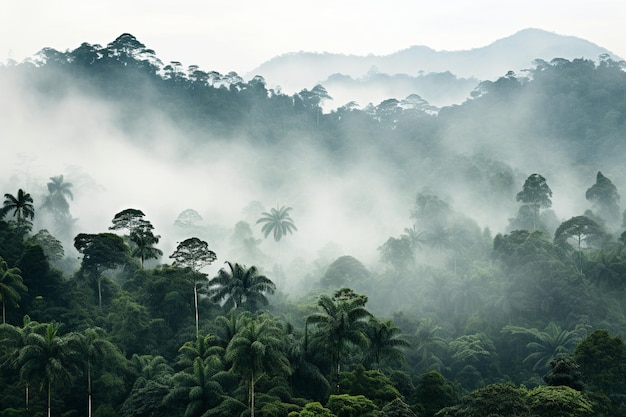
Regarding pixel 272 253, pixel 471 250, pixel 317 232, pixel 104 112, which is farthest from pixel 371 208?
pixel 104 112

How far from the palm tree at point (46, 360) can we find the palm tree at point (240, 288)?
82.6ft

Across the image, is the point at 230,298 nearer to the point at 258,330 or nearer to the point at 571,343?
the point at 258,330

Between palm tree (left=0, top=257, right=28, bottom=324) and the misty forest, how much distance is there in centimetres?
51

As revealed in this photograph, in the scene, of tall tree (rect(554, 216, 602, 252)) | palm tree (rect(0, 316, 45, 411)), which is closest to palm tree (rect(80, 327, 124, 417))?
palm tree (rect(0, 316, 45, 411))

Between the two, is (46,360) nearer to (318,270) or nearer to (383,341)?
(383,341)

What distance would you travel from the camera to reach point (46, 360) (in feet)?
173

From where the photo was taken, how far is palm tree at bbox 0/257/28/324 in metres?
64.7

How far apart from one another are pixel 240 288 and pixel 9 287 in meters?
25.2

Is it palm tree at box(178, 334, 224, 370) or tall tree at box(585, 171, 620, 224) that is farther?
tall tree at box(585, 171, 620, 224)

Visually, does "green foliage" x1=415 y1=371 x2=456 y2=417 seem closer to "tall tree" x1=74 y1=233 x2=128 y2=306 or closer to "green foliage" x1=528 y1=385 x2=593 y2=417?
"green foliage" x1=528 y1=385 x2=593 y2=417

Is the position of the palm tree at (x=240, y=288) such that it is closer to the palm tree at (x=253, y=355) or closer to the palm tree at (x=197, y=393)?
the palm tree at (x=197, y=393)

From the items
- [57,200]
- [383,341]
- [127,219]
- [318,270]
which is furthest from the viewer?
[57,200]

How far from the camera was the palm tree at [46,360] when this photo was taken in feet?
170

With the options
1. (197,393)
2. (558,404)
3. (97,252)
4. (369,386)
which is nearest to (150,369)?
(197,393)
